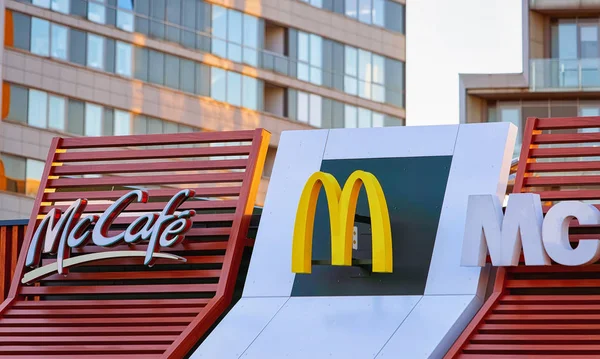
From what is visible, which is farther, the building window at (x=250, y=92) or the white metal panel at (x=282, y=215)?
the building window at (x=250, y=92)

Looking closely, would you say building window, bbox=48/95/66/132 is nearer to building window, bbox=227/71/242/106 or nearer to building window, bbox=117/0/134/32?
building window, bbox=117/0/134/32

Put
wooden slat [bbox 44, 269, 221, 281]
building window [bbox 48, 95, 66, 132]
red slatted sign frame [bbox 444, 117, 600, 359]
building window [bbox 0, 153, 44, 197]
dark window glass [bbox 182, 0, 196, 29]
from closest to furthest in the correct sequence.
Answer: red slatted sign frame [bbox 444, 117, 600, 359], wooden slat [bbox 44, 269, 221, 281], building window [bbox 0, 153, 44, 197], building window [bbox 48, 95, 66, 132], dark window glass [bbox 182, 0, 196, 29]

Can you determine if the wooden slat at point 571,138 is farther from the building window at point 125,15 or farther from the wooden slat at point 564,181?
the building window at point 125,15

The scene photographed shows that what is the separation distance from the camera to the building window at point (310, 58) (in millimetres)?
67750

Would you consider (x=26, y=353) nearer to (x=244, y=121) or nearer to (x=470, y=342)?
(x=470, y=342)

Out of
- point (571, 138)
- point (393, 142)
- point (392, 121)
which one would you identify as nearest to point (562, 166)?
point (571, 138)

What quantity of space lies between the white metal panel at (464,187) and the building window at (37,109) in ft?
112

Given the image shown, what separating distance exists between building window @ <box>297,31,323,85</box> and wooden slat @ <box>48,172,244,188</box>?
39744 mm

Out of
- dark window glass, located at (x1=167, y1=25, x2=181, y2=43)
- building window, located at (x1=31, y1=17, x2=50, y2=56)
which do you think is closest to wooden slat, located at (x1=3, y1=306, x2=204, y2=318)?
building window, located at (x1=31, y1=17, x2=50, y2=56)

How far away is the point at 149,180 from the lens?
2777 centimetres

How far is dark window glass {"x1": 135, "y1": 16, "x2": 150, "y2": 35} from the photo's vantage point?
6153cm

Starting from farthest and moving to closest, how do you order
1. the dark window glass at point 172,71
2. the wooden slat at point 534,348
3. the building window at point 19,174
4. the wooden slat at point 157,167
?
the dark window glass at point 172,71 < the building window at point 19,174 < the wooden slat at point 157,167 < the wooden slat at point 534,348

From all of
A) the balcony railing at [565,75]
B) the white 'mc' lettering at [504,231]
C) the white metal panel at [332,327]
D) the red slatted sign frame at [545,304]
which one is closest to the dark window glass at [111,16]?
the balcony railing at [565,75]

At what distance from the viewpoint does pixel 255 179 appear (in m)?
27.0
